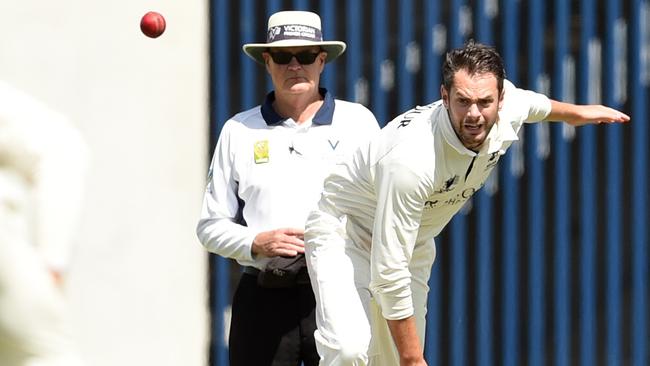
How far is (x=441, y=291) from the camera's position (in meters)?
6.58

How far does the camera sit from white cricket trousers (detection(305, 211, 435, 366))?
193 inches

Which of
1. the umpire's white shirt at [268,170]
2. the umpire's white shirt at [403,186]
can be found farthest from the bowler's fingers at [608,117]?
the umpire's white shirt at [268,170]

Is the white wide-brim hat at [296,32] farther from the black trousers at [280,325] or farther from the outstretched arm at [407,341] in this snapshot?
the outstretched arm at [407,341]

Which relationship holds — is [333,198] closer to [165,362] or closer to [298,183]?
[298,183]

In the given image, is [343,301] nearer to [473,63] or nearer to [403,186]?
[403,186]

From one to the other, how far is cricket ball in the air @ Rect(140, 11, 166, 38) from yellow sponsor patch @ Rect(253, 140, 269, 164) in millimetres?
980

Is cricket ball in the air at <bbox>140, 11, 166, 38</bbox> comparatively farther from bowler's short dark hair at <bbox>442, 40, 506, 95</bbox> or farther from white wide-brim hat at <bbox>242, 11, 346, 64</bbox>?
bowler's short dark hair at <bbox>442, 40, 506, 95</bbox>

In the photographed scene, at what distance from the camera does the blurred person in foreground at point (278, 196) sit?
524 centimetres

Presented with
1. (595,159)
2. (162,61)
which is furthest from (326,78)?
(595,159)

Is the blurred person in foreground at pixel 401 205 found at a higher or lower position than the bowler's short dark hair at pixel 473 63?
lower

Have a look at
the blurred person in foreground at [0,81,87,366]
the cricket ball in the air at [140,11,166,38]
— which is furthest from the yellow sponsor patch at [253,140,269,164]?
the blurred person in foreground at [0,81,87,366]

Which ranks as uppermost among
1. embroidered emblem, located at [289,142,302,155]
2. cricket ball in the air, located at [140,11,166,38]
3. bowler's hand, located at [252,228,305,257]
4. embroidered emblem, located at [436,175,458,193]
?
cricket ball in the air, located at [140,11,166,38]

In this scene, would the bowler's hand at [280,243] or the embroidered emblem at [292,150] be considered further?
the embroidered emblem at [292,150]

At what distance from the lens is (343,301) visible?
16.2 ft
